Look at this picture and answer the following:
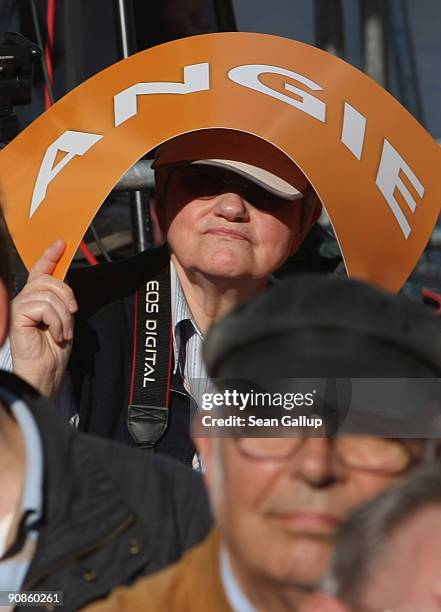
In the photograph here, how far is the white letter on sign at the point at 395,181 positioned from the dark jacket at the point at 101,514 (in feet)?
1.98

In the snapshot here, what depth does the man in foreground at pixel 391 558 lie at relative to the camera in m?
0.62

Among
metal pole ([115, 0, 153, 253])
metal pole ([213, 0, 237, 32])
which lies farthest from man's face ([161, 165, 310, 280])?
metal pole ([213, 0, 237, 32])

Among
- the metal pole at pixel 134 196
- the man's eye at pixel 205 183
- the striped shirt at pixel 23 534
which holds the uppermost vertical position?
the striped shirt at pixel 23 534

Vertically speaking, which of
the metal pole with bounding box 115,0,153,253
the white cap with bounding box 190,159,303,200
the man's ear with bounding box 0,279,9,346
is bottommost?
the metal pole with bounding box 115,0,153,253

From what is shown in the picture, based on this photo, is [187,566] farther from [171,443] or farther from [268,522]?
[171,443]

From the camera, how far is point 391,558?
0.63 m

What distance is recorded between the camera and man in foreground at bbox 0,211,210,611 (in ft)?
2.71

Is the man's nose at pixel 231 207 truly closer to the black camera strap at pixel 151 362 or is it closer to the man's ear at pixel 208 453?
the black camera strap at pixel 151 362

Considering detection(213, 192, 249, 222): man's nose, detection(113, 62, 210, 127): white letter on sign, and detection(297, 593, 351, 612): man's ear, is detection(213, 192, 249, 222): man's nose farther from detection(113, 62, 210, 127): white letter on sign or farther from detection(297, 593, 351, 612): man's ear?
detection(297, 593, 351, 612): man's ear

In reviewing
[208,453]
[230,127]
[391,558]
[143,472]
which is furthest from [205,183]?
[391,558]

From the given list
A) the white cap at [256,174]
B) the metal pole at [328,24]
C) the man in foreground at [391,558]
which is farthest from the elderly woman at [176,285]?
the metal pole at [328,24]

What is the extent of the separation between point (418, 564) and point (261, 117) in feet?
2.71

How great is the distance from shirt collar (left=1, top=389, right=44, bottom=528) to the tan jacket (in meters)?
0.08

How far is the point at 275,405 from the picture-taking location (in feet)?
2.41
